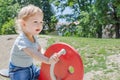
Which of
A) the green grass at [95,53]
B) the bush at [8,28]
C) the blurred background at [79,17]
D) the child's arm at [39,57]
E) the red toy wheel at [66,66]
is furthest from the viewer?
the bush at [8,28]

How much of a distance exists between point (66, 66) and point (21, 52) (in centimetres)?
45

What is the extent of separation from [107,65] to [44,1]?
2816 cm

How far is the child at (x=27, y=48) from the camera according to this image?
3.13 m

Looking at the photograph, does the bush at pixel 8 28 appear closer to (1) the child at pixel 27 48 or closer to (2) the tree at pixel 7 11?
(2) the tree at pixel 7 11

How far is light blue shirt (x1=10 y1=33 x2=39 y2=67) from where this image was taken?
10.5 ft

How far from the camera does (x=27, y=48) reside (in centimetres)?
315

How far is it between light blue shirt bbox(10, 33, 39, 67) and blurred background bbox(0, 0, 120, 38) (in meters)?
18.1

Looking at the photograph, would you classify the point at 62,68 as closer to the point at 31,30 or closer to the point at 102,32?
the point at 31,30

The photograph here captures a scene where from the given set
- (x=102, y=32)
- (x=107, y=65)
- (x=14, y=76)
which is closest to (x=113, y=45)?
(x=107, y=65)

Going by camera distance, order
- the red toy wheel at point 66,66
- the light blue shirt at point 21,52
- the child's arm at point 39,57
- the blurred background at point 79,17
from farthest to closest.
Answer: the blurred background at point 79,17 < the light blue shirt at point 21,52 < the child's arm at point 39,57 < the red toy wheel at point 66,66

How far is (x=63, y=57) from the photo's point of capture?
10.1 ft

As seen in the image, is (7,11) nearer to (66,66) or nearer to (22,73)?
(22,73)

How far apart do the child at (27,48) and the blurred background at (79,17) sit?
18073mm

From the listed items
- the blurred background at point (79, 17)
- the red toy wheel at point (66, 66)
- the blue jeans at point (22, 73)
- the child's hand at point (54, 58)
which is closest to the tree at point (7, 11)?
the blurred background at point (79, 17)
